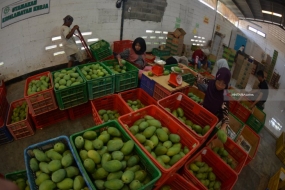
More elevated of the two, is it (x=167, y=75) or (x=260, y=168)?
(x=167, y=75)

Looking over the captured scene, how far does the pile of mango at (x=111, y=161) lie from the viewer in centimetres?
151

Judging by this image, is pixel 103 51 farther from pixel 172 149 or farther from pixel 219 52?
pixel 219 52

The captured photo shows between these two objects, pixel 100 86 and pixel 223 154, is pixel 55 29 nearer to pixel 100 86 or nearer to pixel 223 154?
pixel 100 86

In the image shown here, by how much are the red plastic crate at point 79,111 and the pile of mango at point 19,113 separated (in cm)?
82

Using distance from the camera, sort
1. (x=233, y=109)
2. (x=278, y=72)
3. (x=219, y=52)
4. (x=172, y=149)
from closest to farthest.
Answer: (x=172, y=149) → (x=233, y=109) → (x=278, y=72) → (x=219, y=52)

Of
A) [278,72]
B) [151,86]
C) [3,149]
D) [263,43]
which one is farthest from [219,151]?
[263,43]

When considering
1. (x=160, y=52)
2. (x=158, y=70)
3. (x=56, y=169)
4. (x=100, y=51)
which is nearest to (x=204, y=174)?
(x=158, y=70)

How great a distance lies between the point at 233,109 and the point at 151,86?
8.92 feet

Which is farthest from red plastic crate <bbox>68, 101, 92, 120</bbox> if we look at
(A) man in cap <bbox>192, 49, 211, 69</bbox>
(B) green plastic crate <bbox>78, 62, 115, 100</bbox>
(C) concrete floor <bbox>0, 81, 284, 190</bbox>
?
(A) man in cap <bbox>192, 49, 211, 69</bbox>

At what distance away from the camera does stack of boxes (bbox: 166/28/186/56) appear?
777 cm

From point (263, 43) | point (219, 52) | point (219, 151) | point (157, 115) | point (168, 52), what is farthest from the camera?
point (219, 52)

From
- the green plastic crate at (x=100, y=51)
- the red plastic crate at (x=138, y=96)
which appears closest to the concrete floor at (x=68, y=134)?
the red plastic crate at (x=138, y=96)

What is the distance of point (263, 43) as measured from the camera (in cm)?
967

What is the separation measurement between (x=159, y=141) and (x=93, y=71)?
2.18 m
